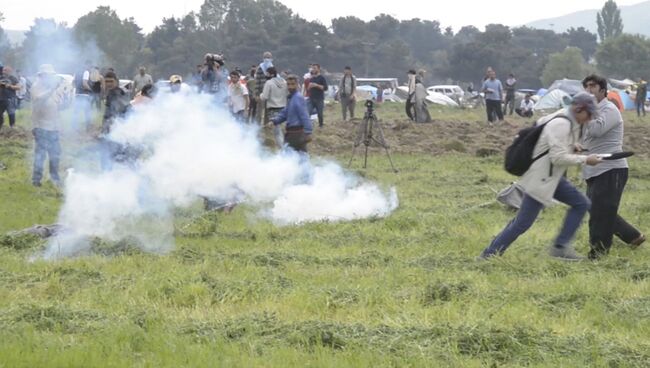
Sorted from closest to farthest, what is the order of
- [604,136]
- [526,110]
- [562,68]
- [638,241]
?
[604,136] → [638,241] → [526,110] → [562,68]

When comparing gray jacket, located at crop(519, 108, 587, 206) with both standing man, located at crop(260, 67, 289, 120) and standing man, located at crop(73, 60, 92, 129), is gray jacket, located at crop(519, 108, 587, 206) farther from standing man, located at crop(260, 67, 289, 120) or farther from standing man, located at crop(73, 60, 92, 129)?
standing man, located at crop(73, 60, 92, 129)

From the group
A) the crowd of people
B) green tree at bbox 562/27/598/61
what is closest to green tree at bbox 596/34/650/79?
green tree at bbox 562/27/598/61

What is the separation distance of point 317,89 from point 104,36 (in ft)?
21.6

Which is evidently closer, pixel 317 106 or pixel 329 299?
pixel 329 299

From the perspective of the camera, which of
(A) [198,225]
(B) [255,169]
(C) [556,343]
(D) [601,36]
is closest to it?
(C) [556,343]

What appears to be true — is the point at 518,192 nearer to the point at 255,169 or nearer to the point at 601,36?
the point at 255,169

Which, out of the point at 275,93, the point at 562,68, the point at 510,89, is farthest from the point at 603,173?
A: the point at 562,68

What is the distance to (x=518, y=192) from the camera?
1134 centimetres

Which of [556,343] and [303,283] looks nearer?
[556,343]

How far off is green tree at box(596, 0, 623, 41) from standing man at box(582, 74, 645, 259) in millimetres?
137523

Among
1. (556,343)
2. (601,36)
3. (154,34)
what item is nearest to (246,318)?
(556,343)

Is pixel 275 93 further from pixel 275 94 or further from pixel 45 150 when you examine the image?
pixel 45 150

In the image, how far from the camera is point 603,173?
33.1 ft

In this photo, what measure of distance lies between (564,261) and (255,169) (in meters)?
4.75
